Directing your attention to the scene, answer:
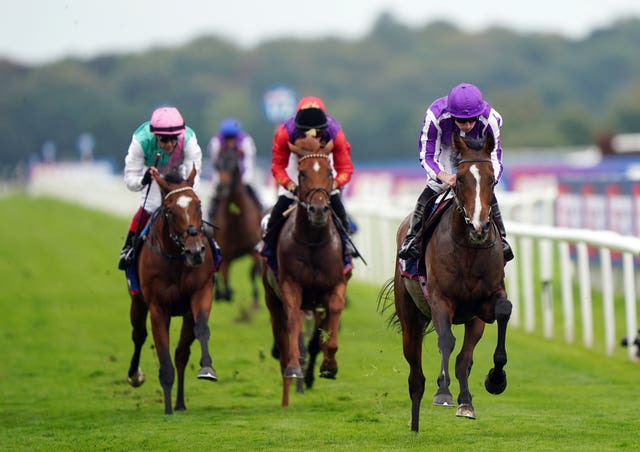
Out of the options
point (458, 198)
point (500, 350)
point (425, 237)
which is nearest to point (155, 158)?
Result: point (425, 237)

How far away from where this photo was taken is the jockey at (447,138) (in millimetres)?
A: 7926

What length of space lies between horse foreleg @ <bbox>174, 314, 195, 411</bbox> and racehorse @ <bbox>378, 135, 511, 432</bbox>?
7.46ft

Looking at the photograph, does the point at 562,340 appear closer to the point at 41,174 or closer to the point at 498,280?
the point at 498,280

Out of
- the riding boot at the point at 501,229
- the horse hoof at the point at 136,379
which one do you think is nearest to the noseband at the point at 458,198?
the riding boot at the point at 501,229

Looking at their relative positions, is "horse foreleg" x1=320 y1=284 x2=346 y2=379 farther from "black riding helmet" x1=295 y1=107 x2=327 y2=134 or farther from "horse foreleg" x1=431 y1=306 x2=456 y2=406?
"horse foreleg" x1=431 y1=306 x2=456 y2=406

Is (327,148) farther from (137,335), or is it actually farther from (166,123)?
(137,335)

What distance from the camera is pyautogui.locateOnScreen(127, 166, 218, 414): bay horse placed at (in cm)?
937

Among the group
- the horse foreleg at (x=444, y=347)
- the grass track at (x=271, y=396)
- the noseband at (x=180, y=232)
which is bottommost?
the grass track at (x=271, y=396)

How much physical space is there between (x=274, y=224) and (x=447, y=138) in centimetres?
240

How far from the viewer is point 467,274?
25.7ft

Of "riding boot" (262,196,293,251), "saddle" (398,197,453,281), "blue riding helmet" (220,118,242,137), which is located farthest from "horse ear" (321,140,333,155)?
"blue riding helmet" (220,118,242,137)

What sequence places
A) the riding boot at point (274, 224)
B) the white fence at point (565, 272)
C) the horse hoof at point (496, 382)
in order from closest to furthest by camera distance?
the horse hoof at point (496, 382) → the riding boot at point (274, 224) → the white fence at point (565, 272)

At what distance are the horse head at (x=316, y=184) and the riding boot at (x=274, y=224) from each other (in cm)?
61

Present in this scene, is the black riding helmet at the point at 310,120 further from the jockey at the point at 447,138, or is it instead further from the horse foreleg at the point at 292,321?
the jockey at the point at 447,138
